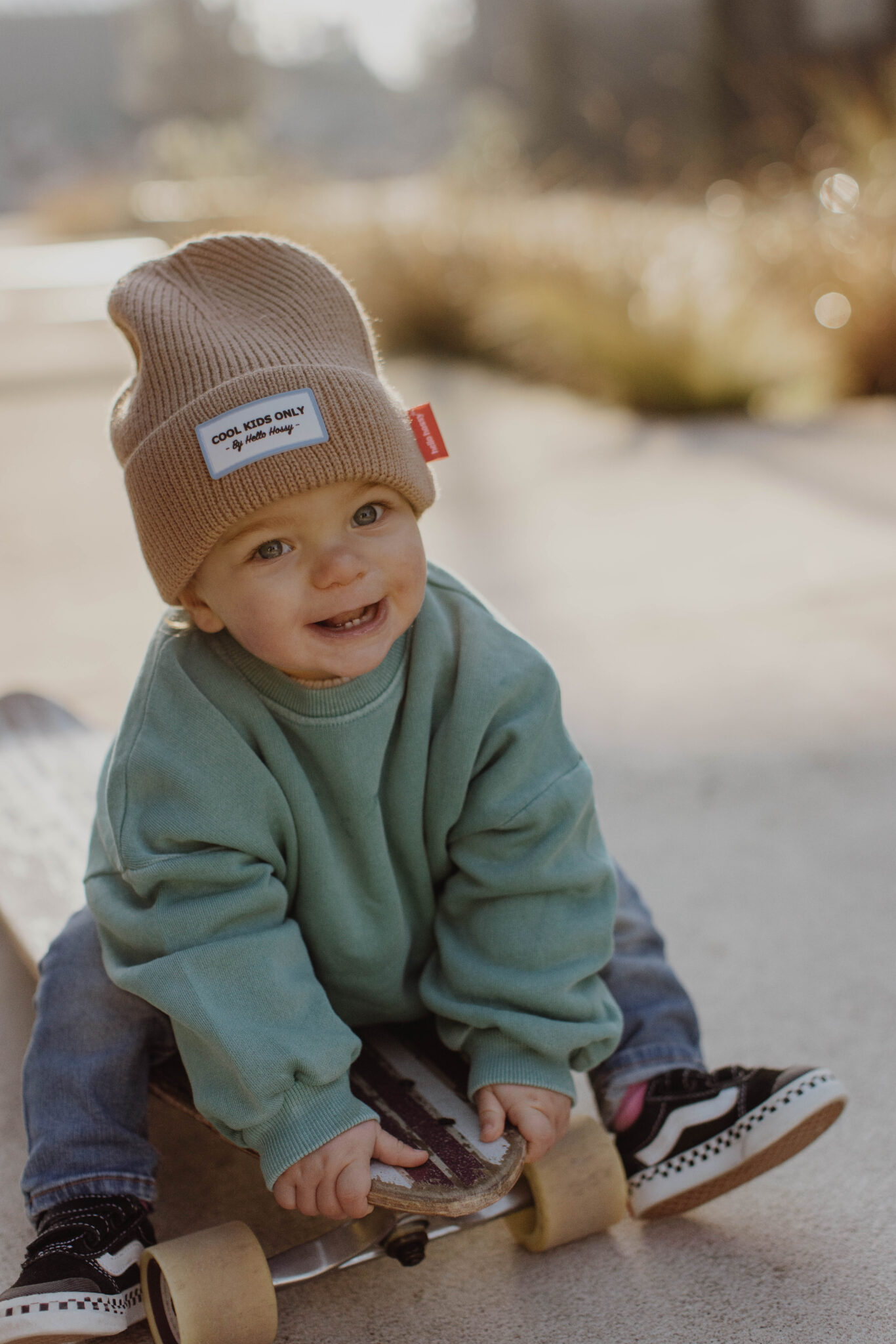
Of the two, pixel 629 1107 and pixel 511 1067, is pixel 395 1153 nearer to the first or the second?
pixel 511 1067

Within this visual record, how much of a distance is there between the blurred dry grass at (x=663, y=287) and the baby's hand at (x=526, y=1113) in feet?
15.8

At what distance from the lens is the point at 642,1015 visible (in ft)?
5.15

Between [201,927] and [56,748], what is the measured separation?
1.14m

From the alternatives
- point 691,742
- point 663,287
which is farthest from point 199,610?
point 663,287

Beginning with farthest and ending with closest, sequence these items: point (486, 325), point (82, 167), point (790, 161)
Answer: point (82, 167) → point (790, 161) → point (486, 325)

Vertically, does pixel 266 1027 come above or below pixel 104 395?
below

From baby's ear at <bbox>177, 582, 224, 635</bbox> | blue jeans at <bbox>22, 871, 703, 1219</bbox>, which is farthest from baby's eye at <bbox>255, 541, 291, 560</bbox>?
blue jeans at <bbox>22, 871, 703, 1219</bbox>

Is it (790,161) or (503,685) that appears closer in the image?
(503,685)

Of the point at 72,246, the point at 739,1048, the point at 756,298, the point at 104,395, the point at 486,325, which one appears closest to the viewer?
the point at 739,1048

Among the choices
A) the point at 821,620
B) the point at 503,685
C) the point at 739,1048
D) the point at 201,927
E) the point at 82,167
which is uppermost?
the point at 82,167

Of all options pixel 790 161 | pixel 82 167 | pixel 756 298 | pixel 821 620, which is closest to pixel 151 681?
pixel 821 620

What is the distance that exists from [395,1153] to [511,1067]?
16 centimetres

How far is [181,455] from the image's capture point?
1320 millimetres

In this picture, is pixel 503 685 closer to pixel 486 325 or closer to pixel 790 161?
pixel 486 325
